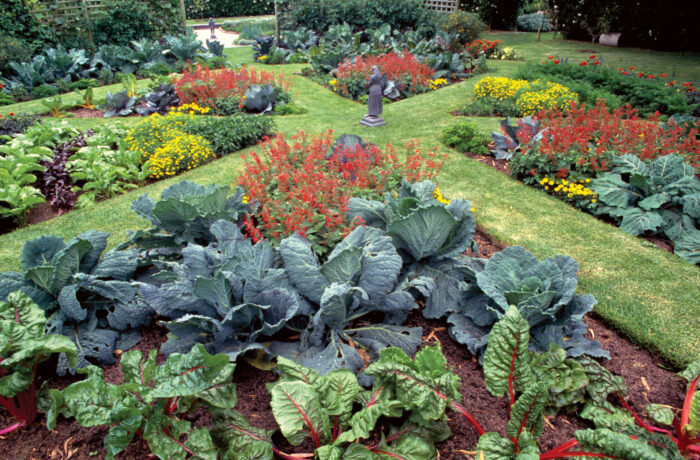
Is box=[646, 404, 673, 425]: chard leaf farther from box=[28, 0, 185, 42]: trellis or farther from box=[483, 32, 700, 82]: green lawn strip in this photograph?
box=[28, 0, 185, 42]: trellis

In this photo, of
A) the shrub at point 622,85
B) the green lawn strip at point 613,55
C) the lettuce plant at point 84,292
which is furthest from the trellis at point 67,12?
the green lawn strip at point 613,55

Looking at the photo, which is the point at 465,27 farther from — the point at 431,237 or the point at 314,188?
the point at 431,237

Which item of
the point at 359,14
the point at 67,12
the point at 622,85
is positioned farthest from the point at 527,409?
the point at 359,14

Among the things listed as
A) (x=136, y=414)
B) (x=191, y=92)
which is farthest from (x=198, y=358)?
(x=191, y=92)

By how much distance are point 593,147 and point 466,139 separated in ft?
6.52

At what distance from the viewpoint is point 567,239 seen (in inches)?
187

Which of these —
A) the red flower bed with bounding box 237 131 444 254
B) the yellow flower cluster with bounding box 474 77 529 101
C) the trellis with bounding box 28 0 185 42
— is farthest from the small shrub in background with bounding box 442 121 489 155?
the trellis with bounding box 28 0 185 42

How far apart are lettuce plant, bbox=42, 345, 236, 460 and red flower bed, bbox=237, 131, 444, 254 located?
1524mm

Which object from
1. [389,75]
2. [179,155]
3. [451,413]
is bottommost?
[451,413]

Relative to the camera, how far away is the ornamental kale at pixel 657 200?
15.3 feet

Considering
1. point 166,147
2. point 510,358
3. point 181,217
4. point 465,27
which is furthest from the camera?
point 465,27

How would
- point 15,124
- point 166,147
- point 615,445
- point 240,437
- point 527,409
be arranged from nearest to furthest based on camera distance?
point 615,445 < point 527,409 < point 240,437 < point 166,147 < point 15,124

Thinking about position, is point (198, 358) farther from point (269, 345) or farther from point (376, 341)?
point (376, 341)

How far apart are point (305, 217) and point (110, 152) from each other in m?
A: 3.76
